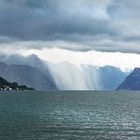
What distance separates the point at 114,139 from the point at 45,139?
17876mm

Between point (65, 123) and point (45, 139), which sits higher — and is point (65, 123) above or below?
above

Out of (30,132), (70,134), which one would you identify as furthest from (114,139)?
(30,132)

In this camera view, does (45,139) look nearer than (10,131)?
Yes

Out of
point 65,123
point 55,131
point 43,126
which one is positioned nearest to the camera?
point 55,131

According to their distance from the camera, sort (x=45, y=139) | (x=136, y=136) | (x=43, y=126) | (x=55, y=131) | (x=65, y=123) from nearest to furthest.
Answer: (x=45, y=139)
(x=136, y=136)
(x=55, y=131)
(x=43, y=126)
(x=65, y=123)

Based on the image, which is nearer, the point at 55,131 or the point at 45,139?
the point at 45,139

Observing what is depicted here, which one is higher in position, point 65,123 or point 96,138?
point 65,123

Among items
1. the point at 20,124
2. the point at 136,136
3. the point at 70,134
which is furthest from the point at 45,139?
the point at 20,124

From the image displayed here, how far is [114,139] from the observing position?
114 meters

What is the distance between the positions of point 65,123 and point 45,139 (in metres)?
43.9

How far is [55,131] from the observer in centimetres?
12794

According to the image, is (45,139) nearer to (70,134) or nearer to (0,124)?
(70,134)

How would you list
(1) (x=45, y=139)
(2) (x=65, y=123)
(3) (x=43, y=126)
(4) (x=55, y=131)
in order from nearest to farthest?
(1) (x=45, y=139) → (4) (x=55, y=131) → (3) (x=43, y=126) → (2) (x=65, y=123)

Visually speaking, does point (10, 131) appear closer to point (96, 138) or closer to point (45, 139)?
point (45, 139)
